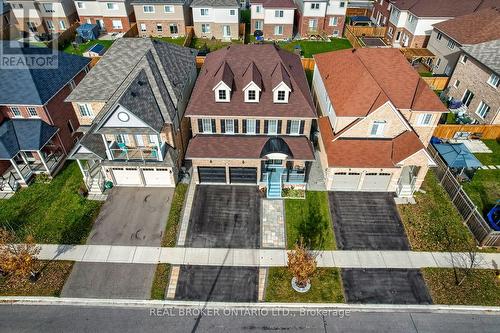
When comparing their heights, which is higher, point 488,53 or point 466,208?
point 488,53

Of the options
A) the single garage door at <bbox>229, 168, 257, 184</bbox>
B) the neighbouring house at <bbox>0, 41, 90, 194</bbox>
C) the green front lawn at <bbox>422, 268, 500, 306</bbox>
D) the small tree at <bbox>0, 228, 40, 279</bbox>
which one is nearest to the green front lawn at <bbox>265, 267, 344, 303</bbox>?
the green front lawn at <bbox>422, 268, 500, 306</bbox>

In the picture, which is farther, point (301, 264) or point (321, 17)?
point (321, 17)

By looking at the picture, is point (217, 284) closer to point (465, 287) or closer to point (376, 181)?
point (376, 181)

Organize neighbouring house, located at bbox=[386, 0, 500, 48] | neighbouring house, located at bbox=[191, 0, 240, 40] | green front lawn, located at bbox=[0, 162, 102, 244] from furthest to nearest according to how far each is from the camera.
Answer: neighbouring house, located at bbox=[191, 0, 240, 40]
neighbouring house, located at bbox=[386, 0, 500, 48]
green front lawn, located at bbox=[0, 162, 102, 244]

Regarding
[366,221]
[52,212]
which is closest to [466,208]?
[366,221]

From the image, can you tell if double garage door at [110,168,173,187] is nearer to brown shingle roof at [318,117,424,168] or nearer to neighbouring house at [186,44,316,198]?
neighbouring house at [186,44,316,198]

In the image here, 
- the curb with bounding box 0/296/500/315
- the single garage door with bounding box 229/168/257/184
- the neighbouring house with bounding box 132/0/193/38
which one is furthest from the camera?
the neighbouring house with bounding box 132/0/193/38
